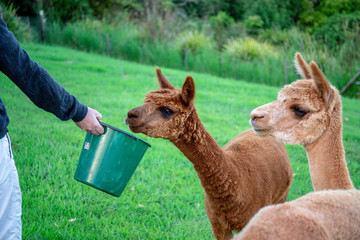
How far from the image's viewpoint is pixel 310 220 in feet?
4.13

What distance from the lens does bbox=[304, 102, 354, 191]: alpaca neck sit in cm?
229

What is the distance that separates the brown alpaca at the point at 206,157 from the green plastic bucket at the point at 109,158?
14 centimetres

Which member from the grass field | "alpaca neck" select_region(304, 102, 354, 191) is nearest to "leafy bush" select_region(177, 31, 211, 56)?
the grass field

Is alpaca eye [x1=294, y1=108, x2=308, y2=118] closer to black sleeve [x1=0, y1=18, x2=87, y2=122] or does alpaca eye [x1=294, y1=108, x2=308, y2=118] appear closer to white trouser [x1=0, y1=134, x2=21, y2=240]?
black sleeve [x1=0, y1=18, x2=87, y2=122]

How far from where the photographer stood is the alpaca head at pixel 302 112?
2350 mm

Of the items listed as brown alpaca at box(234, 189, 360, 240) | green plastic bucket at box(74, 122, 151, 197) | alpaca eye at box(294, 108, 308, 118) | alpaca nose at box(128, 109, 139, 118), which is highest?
brown alpaca at box(234, 189, 360, 240)

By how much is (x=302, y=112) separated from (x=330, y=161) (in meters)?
0.41

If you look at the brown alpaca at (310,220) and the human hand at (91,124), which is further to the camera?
the human hand at (91,124)

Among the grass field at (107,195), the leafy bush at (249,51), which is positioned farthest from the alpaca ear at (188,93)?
the leafy bush at (249,51)

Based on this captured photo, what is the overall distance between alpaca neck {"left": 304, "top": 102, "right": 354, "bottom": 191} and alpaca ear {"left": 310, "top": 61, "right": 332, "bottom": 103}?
17 centimetres

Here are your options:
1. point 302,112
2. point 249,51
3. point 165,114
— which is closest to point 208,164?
point 165,114

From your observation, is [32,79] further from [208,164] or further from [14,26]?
[14,26]

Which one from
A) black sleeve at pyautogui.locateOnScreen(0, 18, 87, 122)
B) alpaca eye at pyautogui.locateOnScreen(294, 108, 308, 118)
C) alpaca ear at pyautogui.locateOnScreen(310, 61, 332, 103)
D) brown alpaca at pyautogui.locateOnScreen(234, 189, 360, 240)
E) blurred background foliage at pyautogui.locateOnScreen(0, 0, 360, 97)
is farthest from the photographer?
blurred background foliage at pyautogui.locateOnScreen(0, 0, 360, 97)

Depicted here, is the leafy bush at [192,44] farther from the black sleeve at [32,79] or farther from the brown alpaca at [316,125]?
the black sleeve at [32,79]
